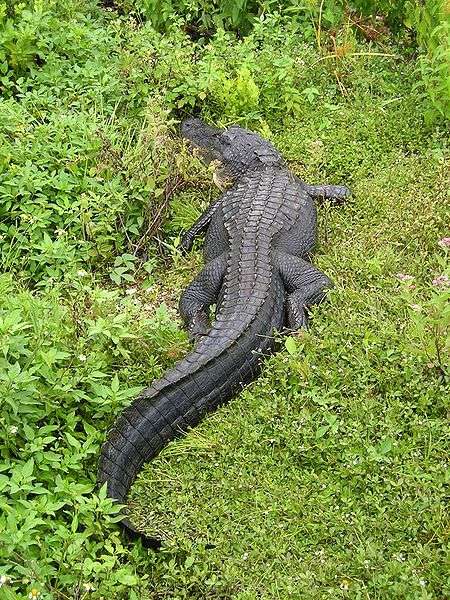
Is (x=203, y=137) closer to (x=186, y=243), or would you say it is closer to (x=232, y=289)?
(x=186, y=243)

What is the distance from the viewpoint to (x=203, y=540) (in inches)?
149

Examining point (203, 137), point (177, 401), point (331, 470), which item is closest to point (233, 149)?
point (203, 137)

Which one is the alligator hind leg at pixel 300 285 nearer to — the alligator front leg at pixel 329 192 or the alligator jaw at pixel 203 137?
the alligator front leg at pixel 329 192

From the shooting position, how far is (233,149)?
21.1ft

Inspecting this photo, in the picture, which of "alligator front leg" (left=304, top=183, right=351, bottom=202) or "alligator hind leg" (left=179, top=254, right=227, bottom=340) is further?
"alligator front leg" (left=304, top=183, right=351, bottom=202)

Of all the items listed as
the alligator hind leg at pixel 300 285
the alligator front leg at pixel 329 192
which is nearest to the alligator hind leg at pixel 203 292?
the alligator hind leg at pixel 300 285

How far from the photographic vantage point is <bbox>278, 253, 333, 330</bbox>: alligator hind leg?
5.05m

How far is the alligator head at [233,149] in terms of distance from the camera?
6.34m

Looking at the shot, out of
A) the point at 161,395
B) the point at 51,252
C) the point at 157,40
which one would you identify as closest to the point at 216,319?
the point at 161,395

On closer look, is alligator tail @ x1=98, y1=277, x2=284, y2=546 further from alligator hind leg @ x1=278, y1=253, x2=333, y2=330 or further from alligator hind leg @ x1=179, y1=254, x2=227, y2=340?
alligator hind leg @ x1=179, y1=254, x2=227, y2=340

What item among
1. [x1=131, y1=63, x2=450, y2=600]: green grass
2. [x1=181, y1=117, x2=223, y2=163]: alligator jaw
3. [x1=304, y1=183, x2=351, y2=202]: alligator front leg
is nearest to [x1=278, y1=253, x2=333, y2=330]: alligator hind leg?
[x1=131, y1=63, x2=450, y2=600]: green grass

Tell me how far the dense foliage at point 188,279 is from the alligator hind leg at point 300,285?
0.14 meters

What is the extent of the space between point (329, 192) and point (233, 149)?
2.88 ft

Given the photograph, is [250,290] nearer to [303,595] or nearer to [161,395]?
[161,395]
